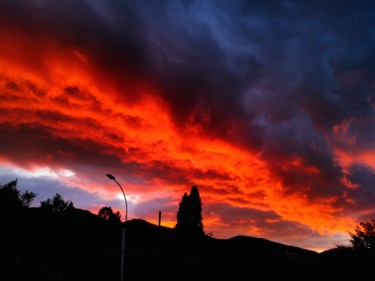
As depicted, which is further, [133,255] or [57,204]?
[57,204]

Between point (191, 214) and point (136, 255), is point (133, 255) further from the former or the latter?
point (191, 214)

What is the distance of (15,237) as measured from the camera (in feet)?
118

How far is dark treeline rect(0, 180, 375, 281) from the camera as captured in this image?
29.0m

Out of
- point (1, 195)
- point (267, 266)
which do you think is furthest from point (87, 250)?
point (1, 195)

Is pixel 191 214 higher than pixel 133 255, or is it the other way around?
pixel 191 214

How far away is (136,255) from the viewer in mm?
35656

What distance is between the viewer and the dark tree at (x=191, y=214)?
59.3 metres

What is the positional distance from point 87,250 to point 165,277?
10.2 meters

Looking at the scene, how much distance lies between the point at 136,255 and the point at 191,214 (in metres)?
26.5

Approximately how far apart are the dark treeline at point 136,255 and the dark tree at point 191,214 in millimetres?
14160

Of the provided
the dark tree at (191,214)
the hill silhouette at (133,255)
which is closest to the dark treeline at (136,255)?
the hill silhouette at (133,255)

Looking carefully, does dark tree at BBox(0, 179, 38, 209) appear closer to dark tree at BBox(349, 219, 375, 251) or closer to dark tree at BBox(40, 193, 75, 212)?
dark tree at BBox(40, 193, 75, 212)

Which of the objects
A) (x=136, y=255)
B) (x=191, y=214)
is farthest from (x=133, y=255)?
(x=191, y=214)

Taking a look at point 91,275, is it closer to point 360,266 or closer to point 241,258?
point 241,258
